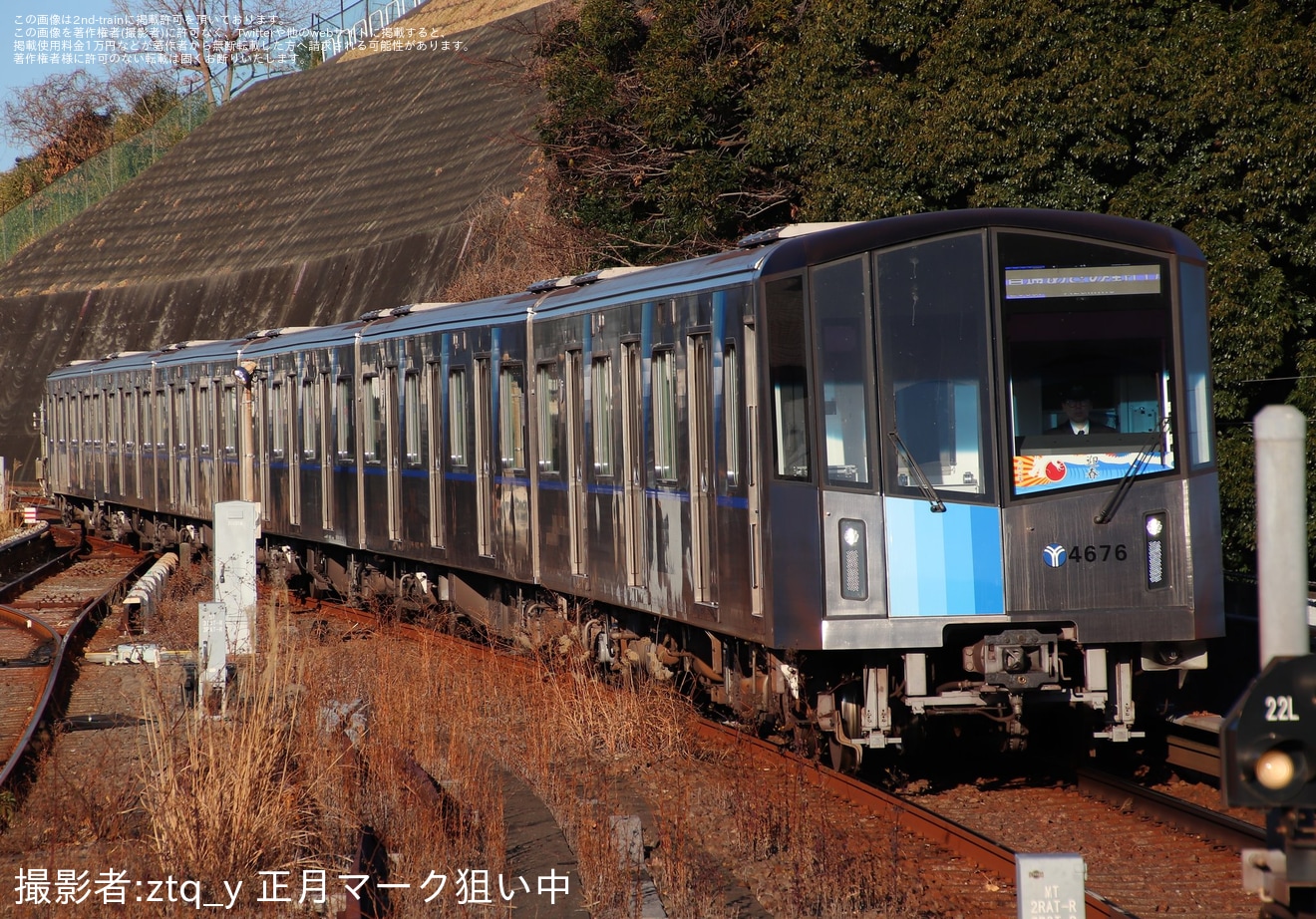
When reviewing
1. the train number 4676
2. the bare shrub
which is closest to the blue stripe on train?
the train number 4676

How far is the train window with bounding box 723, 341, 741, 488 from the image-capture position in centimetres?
909

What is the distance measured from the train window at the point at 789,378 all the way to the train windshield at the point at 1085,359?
1078 mm

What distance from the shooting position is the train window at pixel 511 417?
43.5ft

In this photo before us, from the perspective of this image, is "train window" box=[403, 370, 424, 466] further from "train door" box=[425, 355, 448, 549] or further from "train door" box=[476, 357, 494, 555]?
"train door" box=[476, 357, 494, 555]

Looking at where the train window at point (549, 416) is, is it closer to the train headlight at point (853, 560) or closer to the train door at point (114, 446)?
the train headlight at point (853, 560)

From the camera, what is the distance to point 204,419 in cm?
2289

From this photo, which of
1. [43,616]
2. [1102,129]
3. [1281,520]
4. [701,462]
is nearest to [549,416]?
[701,462]

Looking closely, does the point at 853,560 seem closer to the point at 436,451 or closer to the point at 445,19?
the point at 436,451

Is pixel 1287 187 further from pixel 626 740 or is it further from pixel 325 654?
pixel 325 654

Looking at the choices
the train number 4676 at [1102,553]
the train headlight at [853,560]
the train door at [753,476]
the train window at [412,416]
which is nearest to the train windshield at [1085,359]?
the train number 4676 at [1102,553]

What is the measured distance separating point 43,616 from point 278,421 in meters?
3.63

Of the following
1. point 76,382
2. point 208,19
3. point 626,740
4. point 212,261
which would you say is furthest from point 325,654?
point 208,19

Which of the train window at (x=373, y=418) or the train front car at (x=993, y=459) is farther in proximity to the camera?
the train window at (x=373, y=418)

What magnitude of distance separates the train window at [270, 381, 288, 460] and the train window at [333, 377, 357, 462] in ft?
6.21
